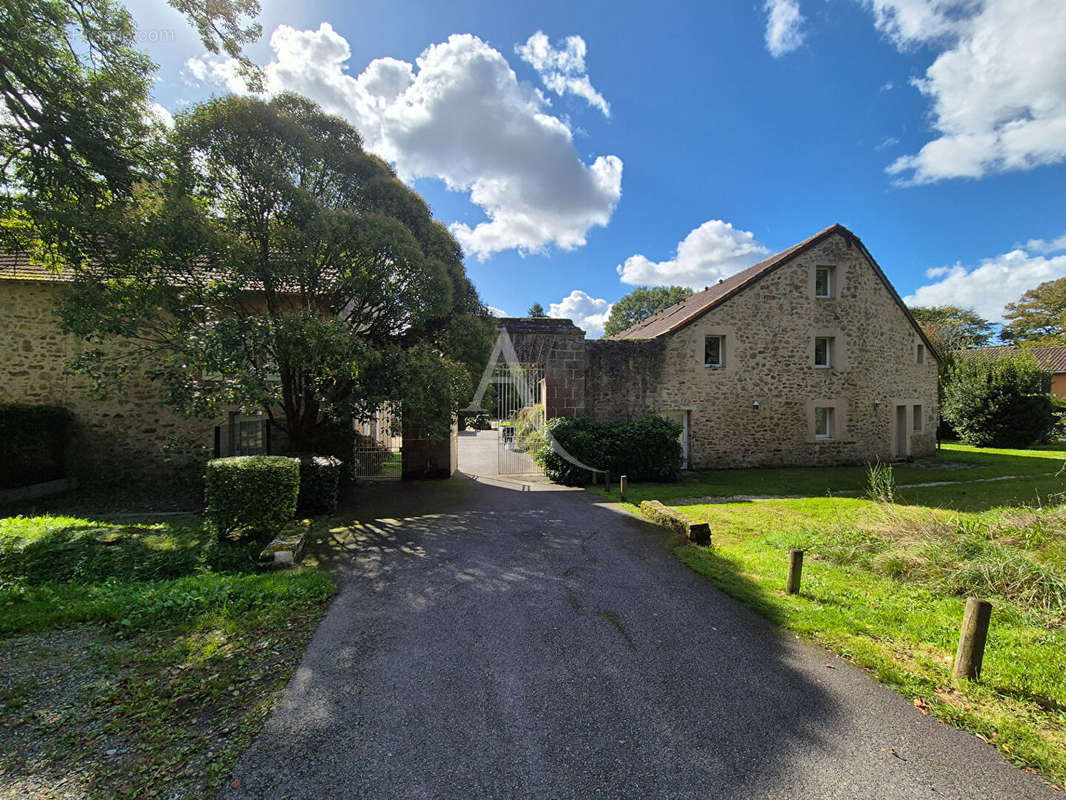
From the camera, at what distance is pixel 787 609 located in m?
4.34

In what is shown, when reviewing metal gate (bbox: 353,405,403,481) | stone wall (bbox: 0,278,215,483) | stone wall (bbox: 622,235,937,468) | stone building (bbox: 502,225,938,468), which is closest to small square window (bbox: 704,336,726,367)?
stone building (bbox: 502,225,938,468)

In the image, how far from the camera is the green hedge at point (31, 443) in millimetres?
9148

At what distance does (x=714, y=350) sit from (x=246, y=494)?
44.8 feet

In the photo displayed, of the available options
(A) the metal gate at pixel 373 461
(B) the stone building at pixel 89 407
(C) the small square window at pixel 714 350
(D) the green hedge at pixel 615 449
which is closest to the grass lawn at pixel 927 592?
(D) the green hedge at pixel 615 449

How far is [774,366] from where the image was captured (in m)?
14.8

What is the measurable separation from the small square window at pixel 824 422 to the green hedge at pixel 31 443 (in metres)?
21.7

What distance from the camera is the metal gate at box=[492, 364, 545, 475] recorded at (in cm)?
1311

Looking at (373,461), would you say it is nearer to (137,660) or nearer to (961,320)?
(137,660)

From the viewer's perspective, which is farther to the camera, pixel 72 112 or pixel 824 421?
pixel 824 421

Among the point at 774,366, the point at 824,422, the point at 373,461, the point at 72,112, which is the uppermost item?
the point at 72,112

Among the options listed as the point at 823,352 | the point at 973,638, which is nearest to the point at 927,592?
the point at 973,638

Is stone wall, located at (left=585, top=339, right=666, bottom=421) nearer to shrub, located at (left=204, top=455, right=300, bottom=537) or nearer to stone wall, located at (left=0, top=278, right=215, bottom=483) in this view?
shrub, located at (left=204, top=455, right=300, bottom=537)

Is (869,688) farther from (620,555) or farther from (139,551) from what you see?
(139,551)

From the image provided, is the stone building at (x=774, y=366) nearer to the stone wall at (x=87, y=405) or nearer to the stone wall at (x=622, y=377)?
the stone wall at (x=622, y=377)
